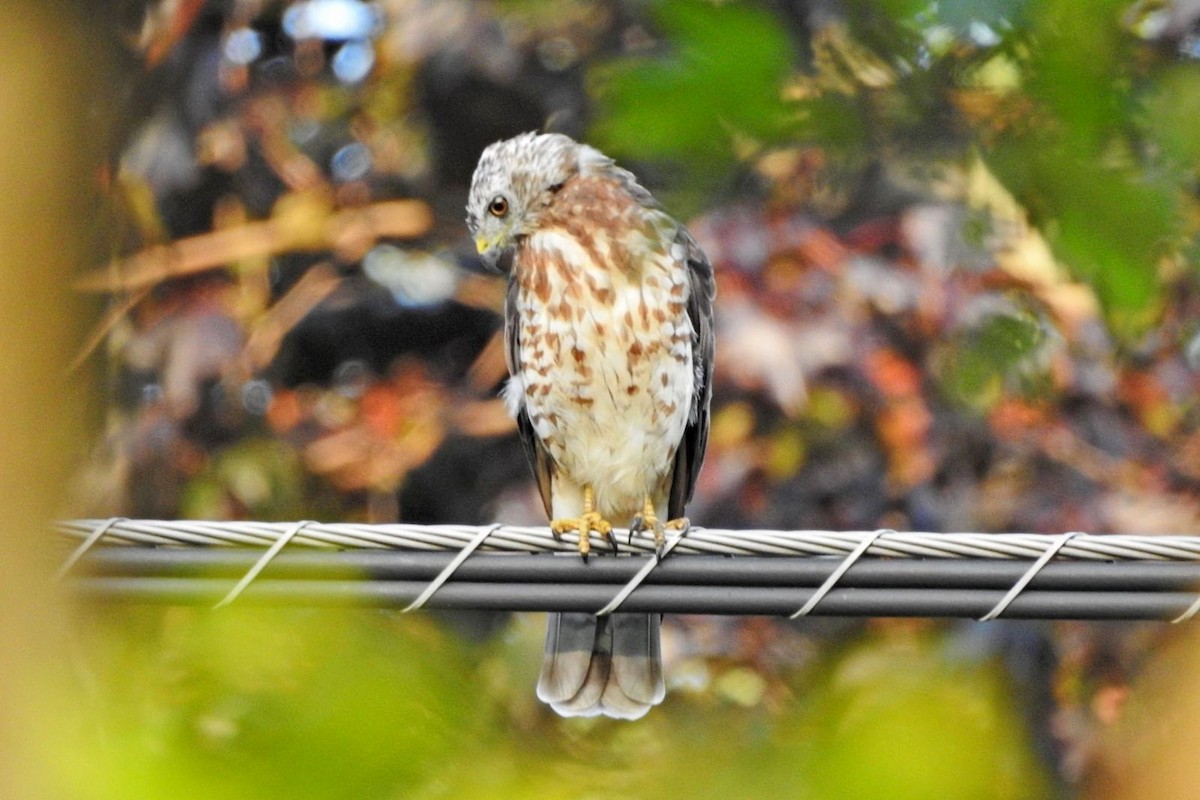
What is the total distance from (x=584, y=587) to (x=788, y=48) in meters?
1.71

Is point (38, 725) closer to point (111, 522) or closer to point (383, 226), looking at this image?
point (111, 522)

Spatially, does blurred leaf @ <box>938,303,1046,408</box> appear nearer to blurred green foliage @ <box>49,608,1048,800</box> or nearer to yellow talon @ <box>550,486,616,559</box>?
blurred green foliage @ <box>49,608,1048,800</box>

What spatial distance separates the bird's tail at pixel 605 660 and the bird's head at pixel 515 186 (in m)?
1.04

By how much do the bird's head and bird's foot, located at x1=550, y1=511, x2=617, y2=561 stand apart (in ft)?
2.68

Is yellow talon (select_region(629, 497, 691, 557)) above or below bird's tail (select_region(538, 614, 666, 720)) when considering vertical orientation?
above

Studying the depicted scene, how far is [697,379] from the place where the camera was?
4.18 m

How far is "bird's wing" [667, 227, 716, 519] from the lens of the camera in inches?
158

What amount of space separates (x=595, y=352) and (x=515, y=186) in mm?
542

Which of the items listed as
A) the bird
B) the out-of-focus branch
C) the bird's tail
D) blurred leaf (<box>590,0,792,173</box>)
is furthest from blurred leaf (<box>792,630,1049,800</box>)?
the out-of-focus branch

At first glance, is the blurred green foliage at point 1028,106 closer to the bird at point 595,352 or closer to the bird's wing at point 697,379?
the bird at point 595,352

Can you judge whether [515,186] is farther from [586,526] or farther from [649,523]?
[586,526]

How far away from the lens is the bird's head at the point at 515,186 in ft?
13.3

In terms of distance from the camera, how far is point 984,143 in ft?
3.20

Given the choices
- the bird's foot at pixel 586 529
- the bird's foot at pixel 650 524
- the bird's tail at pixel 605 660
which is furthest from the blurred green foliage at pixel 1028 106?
the bird's tail at pixel 605 660
